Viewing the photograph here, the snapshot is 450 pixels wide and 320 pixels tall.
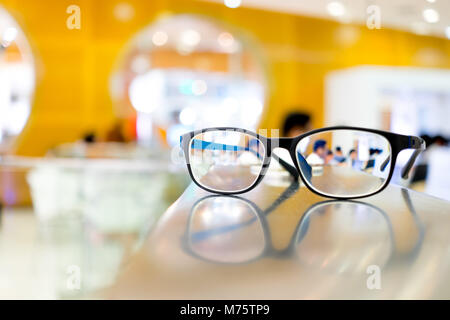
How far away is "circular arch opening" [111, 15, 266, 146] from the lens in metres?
4.79

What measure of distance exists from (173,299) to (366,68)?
5.12 metres

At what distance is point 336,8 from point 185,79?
1972mm

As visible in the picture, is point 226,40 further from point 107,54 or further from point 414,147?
point 414,147

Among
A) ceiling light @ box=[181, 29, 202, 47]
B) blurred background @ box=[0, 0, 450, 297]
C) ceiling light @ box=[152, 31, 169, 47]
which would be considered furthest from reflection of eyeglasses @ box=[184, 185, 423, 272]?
ceiling light @ box=[181, 29, 202, 47]

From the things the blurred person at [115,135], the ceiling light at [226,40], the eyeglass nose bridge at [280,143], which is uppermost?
the ceiling light at [226,40]

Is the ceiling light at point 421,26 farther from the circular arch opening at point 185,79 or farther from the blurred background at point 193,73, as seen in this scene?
the circular arch opening at point 185,79

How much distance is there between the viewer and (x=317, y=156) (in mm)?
479

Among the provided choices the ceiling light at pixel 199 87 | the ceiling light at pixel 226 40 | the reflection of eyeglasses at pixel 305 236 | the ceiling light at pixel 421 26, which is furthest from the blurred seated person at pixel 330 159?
the ceiling light at pixel 199 87

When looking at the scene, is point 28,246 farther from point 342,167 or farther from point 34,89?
point 342,167

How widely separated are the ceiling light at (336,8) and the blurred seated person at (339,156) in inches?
144

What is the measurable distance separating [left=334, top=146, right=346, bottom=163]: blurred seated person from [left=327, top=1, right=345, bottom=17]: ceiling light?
12.0 feet

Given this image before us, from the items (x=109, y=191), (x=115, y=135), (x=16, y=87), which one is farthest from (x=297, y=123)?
(x=16, y=87)

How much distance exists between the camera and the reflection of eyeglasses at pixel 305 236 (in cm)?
21

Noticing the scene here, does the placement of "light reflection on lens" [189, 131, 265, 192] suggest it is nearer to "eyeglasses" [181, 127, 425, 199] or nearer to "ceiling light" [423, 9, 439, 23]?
"eyeglasses" [181, 127, 425, 199]
